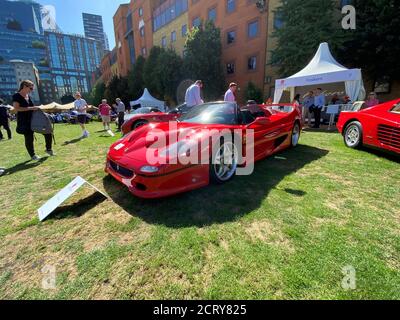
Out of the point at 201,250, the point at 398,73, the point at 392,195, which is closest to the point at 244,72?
the point at 398,73

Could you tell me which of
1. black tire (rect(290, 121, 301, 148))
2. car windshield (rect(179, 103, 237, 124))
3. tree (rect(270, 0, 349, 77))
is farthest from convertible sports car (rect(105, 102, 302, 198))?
tree (rect(270, 0, 349, 77))

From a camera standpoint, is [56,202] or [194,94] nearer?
[56,202]

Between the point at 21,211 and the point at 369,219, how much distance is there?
3.88 metres

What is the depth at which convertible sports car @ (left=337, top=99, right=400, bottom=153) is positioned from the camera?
3814mm

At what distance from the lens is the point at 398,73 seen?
39.5 feet

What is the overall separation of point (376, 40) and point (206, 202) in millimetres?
15301

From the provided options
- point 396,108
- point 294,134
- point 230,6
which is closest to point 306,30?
point 230,6

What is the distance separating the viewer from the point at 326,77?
8.71m

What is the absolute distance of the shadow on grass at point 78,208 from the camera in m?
2.44

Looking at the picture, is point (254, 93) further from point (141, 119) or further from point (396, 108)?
point (396, 108)

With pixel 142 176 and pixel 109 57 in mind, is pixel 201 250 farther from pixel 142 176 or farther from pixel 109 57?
pixel 109 57

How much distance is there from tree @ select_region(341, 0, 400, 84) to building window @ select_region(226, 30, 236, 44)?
10.2 metres

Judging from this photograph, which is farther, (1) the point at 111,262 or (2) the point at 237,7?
(2) the point at 237,7

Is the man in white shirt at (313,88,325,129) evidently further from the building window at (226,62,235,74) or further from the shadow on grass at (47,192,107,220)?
the building window at (226,62,235,74)
